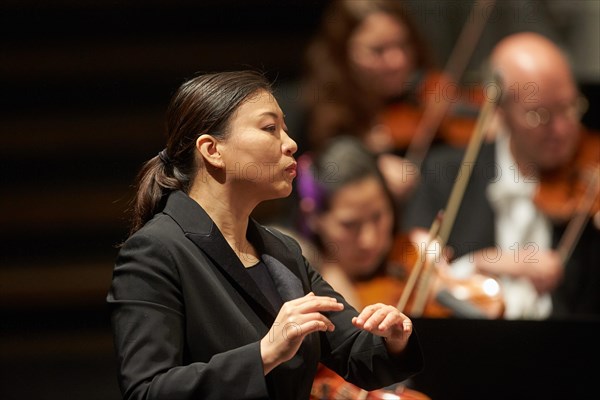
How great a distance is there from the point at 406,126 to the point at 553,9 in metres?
0.83

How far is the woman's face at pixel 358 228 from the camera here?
3270 mm

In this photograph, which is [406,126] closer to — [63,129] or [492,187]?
[492,187]

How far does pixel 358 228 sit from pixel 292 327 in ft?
5.55

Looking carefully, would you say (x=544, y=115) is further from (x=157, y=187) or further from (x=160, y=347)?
(x=160, y=347)

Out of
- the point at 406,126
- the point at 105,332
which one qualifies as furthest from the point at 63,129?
the point at 406,126

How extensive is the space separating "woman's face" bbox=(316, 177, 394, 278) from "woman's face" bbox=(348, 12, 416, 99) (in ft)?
2.47

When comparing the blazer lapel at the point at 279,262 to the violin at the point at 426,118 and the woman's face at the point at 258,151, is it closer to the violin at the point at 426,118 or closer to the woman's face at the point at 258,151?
the woman's face at the point at 258,151

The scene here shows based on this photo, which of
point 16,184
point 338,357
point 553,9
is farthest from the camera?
point 553,9

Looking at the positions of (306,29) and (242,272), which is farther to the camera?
(306,29)

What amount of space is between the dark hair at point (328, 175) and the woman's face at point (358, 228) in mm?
18

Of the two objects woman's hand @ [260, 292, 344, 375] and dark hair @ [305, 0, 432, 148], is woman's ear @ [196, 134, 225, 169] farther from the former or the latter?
dark hair @ [305, 0, 432, 148]

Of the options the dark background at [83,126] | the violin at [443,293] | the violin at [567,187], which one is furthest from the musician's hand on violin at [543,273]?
the dark background at [83,126]

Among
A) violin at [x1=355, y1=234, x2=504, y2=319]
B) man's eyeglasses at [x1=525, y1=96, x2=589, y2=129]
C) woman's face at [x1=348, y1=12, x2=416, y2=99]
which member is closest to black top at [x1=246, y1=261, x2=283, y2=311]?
violin at [x1=355, y1=234, x2=504, y2=319]

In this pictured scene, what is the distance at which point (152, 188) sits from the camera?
1.86 m
